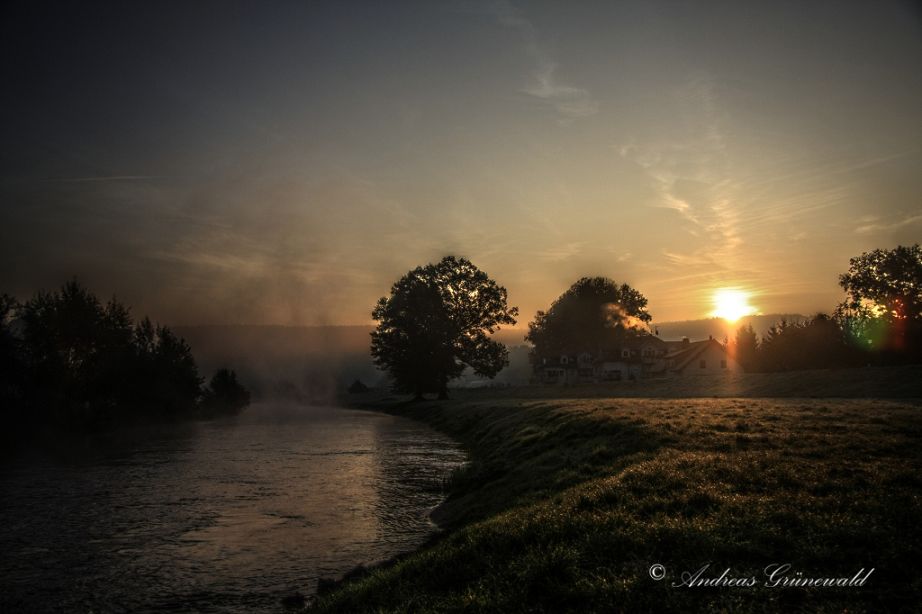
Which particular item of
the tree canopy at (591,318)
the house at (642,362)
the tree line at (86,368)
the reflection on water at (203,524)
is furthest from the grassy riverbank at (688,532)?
the tree canopy at (591,318)

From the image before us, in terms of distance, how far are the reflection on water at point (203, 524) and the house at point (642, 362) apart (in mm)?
82008

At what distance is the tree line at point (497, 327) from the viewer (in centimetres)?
7694

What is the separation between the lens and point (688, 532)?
10.1 metres

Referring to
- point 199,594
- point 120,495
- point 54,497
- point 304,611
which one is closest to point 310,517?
point 199,594

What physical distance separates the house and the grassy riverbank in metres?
90.6

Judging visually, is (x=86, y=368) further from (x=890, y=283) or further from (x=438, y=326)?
(x=890, y=283)

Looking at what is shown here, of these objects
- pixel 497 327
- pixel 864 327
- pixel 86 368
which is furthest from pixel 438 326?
pixel 864 327

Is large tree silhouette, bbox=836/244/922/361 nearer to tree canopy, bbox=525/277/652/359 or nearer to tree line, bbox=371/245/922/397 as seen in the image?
tree line, bbox=371/245/922/397

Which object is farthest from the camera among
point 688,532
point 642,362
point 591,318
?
point 591,318

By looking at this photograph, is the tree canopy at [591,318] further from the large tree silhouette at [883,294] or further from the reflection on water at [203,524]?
the reflection on water at [203,524]

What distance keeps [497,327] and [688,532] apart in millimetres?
73031

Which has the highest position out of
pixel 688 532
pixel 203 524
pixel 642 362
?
pixel 642 362

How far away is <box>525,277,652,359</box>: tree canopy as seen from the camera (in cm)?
14250

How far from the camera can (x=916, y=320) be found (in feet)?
255
